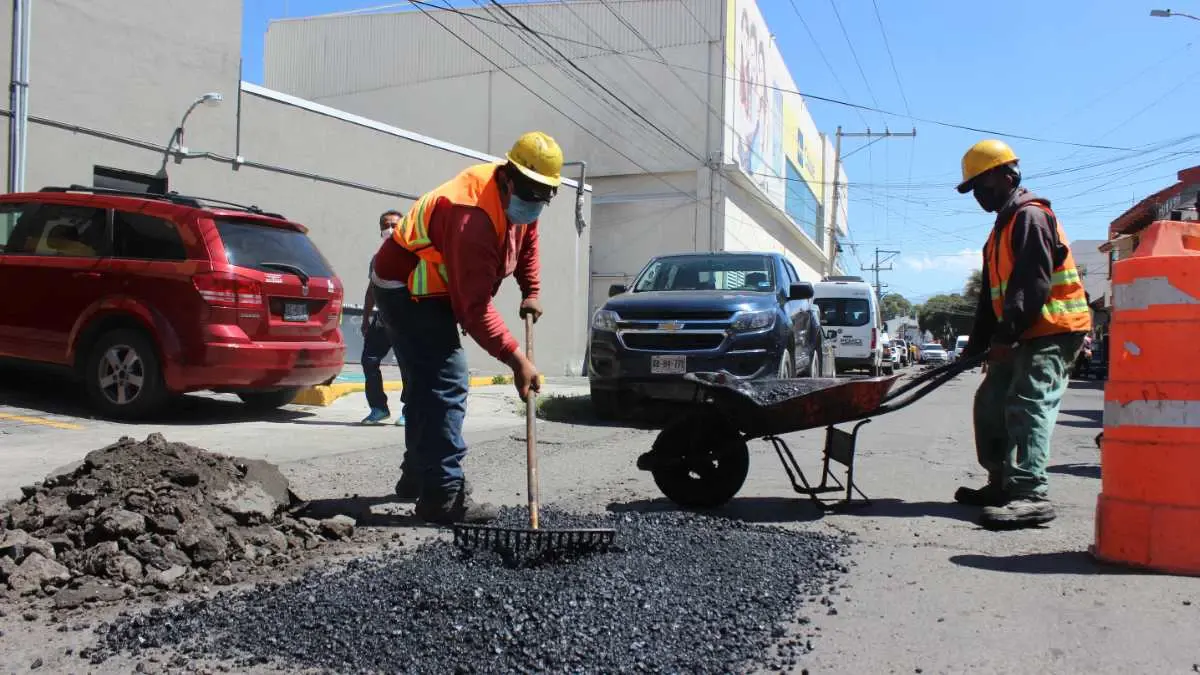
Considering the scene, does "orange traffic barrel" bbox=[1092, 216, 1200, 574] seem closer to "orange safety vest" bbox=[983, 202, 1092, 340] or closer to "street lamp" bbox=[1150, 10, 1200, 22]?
"orange safety vest" bbox=[983, 202, 1092, 340]

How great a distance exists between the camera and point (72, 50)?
33.5 ft

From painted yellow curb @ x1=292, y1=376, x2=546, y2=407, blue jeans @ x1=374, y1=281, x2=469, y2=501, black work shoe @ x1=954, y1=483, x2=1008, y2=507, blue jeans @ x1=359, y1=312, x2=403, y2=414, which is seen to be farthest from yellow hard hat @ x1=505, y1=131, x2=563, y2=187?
painted yellow curb @ x1=292, y1=376, x2=546, y2=407

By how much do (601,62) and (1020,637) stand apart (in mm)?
29063

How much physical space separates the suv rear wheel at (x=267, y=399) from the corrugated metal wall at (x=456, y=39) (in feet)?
72.6

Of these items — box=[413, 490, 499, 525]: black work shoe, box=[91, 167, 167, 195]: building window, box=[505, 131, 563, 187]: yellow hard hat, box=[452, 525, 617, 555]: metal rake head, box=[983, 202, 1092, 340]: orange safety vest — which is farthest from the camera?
box=[91, 167, 167, 195]: building window

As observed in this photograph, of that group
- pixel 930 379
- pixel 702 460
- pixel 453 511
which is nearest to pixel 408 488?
pixel 453 511

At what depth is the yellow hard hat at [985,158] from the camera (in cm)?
496

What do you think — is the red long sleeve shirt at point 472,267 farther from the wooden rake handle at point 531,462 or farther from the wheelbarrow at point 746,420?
the wheelbarrow at point 746,420

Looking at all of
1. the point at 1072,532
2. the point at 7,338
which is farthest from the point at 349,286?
the point at 1072,532

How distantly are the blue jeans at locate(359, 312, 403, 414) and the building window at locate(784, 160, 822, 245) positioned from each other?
36.5m

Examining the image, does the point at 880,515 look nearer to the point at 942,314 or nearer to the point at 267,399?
the point at 267,399

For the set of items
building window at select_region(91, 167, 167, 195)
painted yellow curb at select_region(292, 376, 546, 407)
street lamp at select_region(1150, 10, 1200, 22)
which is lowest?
painted yellow curb at select_region(292, 376, 546, 407)

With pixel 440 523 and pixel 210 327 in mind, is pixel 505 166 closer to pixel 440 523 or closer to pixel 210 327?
pixel 440 523

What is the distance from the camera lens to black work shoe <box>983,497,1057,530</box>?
4.49 meters
